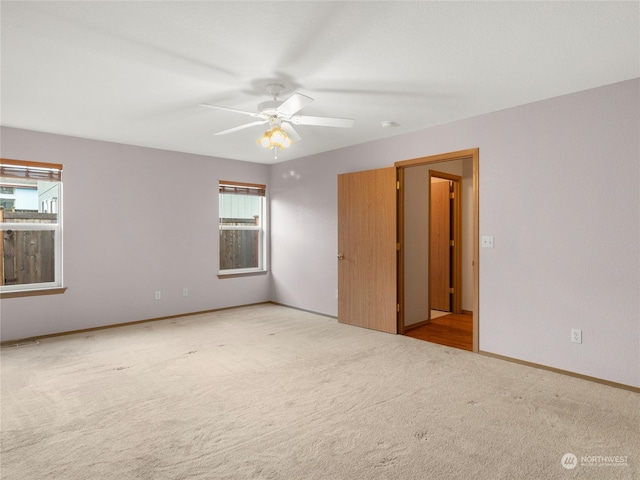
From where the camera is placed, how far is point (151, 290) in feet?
17.6

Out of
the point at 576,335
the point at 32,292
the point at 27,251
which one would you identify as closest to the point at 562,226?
the point at 576,335

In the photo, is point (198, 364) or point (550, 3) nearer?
point (550, 3)

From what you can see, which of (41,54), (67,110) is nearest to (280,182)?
(67,110)

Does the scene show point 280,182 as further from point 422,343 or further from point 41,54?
point 41,54

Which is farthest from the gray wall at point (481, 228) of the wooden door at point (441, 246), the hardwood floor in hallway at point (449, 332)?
the wooden door at point (441, 246)

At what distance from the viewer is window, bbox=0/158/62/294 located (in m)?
4.39

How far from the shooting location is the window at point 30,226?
439 centimetres

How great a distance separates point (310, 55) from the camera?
100 inches

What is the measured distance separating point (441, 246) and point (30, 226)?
5.64 meters

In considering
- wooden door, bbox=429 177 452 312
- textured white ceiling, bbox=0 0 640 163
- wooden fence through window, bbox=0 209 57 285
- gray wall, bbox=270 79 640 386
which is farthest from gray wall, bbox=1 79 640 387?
wooden door, bbox=429 177 452 312

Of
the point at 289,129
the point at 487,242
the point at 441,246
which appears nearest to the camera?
the point at 289,129

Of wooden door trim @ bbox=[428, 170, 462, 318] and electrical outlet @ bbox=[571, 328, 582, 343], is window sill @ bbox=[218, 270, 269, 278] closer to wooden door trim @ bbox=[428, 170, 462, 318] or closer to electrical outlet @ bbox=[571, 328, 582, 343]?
wooden door trim @ bbox=[428, 170, 462, 318]

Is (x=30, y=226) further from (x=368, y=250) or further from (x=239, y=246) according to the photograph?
(x=368, y=250)

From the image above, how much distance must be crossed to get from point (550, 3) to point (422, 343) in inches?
130
